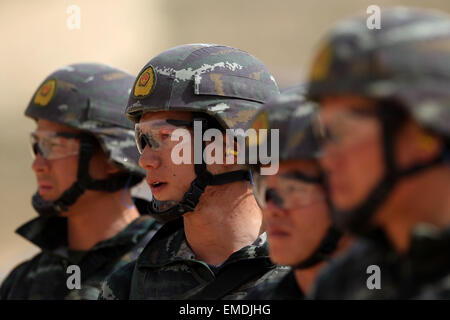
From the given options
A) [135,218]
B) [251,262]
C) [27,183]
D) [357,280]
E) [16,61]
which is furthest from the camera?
[16,61]

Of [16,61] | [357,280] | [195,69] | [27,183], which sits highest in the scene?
[195,69]

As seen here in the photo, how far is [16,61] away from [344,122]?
16872mm

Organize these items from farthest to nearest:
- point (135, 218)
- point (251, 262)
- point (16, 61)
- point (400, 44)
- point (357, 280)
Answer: point (16, 61) → point (135, 218) → point (251, 262) → point (357, 280) → point (400, 44)

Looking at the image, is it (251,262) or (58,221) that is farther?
(58,221)

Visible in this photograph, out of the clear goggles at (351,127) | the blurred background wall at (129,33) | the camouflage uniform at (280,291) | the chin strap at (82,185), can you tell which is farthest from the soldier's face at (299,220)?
the blurred background wall at (129,33)

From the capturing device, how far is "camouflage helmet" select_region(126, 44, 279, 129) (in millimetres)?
5094

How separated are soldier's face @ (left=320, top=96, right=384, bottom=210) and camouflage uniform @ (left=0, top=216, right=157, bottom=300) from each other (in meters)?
3.69

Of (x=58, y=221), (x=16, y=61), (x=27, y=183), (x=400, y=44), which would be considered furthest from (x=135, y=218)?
(x=16, y=61)

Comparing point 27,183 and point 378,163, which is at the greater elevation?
point 378,163

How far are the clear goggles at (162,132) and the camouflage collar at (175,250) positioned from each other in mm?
568

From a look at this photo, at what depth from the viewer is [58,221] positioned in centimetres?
695

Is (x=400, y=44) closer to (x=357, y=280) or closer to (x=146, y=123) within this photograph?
(x=357, y=280)

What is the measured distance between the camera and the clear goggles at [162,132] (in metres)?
5.02

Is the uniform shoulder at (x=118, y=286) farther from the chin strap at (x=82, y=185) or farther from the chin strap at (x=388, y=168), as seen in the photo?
the chin strap at (x=388, y=168)
